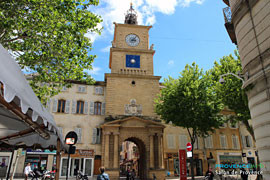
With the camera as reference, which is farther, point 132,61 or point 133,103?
point 132,61

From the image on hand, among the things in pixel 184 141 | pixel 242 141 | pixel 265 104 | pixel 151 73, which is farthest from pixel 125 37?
pixel 265 104

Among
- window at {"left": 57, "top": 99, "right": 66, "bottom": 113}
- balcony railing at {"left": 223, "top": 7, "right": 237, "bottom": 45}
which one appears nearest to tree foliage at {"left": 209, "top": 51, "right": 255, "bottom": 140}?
balcony railing at {"left": 223, "top": 7, "right": 237, "bottom": 45}

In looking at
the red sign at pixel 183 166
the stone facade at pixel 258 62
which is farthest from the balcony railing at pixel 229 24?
the red sign at pixel 183 166

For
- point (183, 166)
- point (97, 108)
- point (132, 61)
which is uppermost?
point (132, 61)

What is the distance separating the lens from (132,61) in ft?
96.7

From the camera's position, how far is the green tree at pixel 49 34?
33.9ft

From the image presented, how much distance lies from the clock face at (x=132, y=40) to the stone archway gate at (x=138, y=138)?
1122 cm

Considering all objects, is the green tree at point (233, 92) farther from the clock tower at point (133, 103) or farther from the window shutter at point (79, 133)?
the window shutter at point (79, 133)

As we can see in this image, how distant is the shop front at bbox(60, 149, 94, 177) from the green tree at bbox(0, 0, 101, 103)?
42.7 ft

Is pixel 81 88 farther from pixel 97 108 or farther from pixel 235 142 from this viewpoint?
pixel 235 142

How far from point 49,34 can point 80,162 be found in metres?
17.5

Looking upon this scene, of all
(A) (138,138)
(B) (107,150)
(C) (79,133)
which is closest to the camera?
(B) (107,150)

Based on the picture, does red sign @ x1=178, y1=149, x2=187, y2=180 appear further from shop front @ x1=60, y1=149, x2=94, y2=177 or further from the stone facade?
shop front @ x1=60, y1=149, x2=94, y2=177

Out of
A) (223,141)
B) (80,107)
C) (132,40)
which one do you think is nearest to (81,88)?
(80,107)
